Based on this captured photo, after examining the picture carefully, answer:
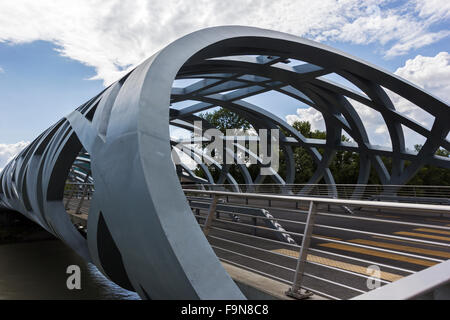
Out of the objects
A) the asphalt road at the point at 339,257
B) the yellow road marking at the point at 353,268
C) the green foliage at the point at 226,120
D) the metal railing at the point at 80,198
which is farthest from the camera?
the green foliage at the point at 226,120

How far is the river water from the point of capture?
41.4 feet

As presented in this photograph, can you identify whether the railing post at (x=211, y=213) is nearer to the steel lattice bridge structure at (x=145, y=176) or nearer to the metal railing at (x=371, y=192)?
the steel lattice bridge structure at (x=145, y=176)

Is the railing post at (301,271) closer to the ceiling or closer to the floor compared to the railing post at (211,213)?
closer to the floor

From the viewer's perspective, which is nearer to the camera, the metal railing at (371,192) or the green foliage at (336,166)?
the metal railing at (371,192)

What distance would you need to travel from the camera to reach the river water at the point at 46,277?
12609mm

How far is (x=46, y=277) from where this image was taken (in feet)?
50.5

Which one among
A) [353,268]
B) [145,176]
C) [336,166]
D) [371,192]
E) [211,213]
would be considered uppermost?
[336,166]

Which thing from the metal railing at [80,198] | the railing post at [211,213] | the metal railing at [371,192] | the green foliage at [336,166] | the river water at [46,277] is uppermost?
the green foliage at [336,166]

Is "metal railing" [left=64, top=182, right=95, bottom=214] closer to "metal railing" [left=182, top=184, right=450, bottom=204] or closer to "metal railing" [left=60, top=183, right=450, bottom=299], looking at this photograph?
"metal railing" [left=60, top=183, right=450, bottom=299]

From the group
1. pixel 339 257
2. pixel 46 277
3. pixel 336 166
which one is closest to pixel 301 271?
pixel 339 257

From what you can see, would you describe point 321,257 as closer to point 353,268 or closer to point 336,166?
point 353,268

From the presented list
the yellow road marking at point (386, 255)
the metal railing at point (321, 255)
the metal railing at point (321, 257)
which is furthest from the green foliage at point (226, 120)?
the yellow road marking at point (386, 255)
